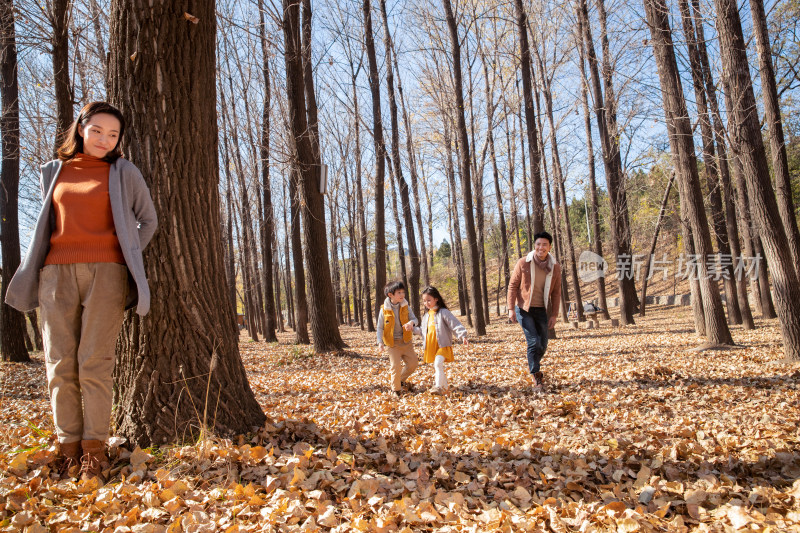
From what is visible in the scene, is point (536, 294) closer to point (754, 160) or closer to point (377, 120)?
point (754, 160)

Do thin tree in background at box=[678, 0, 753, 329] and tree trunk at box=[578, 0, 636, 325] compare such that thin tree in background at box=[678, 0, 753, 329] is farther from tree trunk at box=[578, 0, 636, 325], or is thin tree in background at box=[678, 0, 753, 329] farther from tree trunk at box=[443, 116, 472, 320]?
tree trunk at box=[443, 116, 472, 320]

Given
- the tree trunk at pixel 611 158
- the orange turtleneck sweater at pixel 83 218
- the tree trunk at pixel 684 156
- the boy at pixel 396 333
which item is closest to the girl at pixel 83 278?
the orange turtleneck sweater at pixel 83 218

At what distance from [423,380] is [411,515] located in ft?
15.5

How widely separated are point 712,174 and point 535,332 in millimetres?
11909

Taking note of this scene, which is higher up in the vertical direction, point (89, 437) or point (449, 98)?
point (449, 98)

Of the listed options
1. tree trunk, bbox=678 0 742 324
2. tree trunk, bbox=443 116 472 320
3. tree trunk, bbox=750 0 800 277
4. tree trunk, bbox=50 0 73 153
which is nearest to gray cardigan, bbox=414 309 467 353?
tree trunk, bbox=750 0 800 277

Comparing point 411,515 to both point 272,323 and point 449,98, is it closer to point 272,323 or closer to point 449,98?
point 272,323

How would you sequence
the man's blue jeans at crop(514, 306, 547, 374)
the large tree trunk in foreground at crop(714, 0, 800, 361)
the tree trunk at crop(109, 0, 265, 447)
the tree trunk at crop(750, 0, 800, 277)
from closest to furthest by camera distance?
the tree trunk at crop(109, 0, 265, 447), the man's blue jeans at crop(514, 306, 547, 374), the large tree trunk in foreground at crop(714, 0, 800, 361), the tree trunk at crop(750, 0, 800, 277)

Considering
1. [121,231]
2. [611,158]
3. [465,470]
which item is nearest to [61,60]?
[121,231]

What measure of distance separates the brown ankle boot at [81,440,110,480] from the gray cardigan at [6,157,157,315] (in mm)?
810

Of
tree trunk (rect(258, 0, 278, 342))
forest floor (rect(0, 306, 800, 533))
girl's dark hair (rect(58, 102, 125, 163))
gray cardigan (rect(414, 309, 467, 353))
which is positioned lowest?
forest floor (rect(0, 306, 800, 533))

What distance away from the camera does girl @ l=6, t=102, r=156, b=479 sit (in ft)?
8.67

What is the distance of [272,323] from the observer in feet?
57.9

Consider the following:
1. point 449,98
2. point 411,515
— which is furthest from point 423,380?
point 449,98
